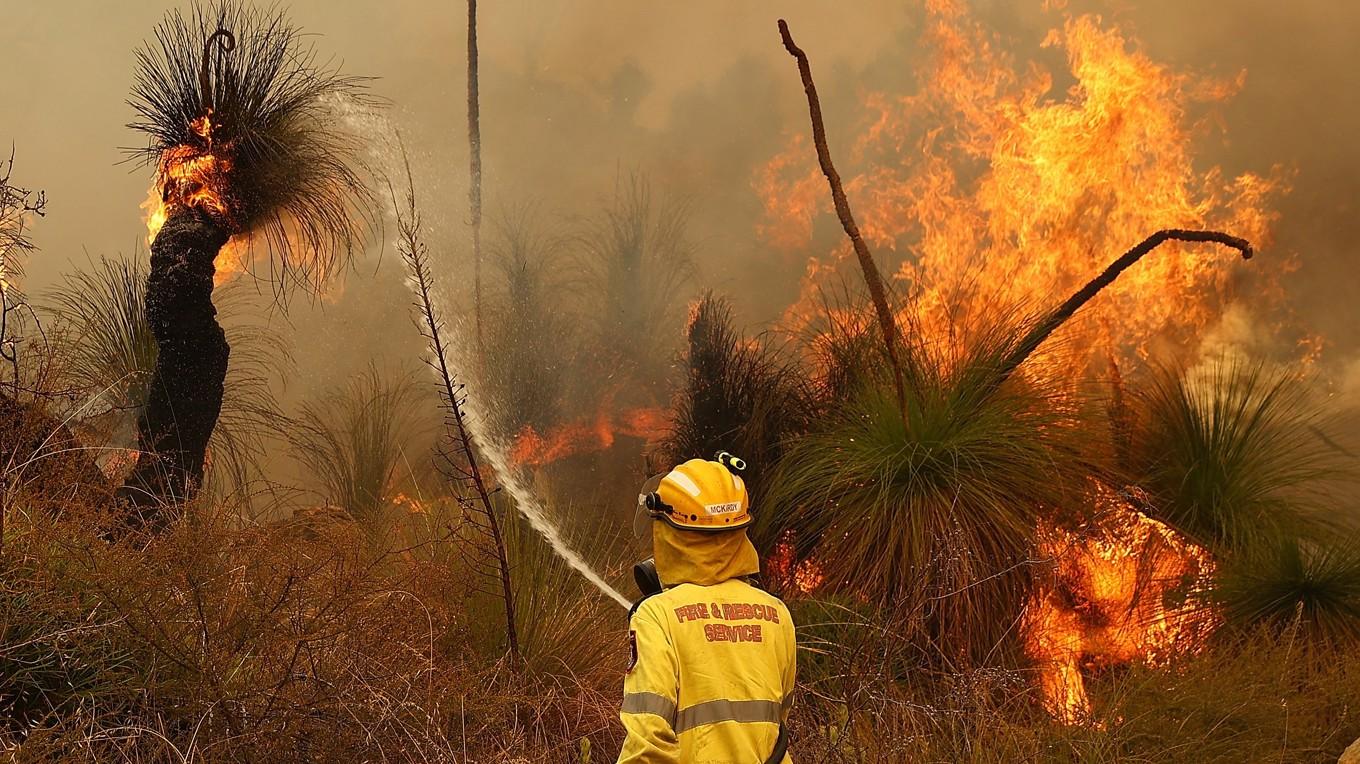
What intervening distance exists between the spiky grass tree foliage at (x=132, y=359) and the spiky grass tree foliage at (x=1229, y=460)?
4640mm

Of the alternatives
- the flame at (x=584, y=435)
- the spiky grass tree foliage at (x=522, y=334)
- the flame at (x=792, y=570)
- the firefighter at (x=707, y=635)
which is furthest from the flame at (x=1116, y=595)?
the spiky grass tree foliage at (x=522, y=334)

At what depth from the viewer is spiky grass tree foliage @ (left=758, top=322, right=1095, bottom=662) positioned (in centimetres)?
510

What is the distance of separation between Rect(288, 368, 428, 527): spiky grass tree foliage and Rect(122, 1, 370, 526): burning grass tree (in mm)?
1183

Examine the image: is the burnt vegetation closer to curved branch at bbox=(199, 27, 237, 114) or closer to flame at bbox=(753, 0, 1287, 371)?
curved branch at bbox=(199, 27, 237, 114)

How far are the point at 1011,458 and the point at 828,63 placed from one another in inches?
148

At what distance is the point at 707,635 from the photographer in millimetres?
2174

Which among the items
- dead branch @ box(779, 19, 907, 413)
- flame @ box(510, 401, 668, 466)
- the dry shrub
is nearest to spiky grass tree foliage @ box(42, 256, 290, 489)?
flame @ box(510, 401, 668, 466)

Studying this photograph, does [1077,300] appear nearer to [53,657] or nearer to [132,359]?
[53,657]

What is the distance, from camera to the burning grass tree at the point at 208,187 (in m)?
5.42

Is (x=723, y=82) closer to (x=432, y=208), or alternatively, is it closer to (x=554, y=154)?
(x=554, y=154)

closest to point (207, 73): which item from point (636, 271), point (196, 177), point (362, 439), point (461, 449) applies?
point (196, 177)

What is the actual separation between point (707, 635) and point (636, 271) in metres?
5.84

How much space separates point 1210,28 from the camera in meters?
7.26

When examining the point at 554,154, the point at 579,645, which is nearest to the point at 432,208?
the point at 554,154
